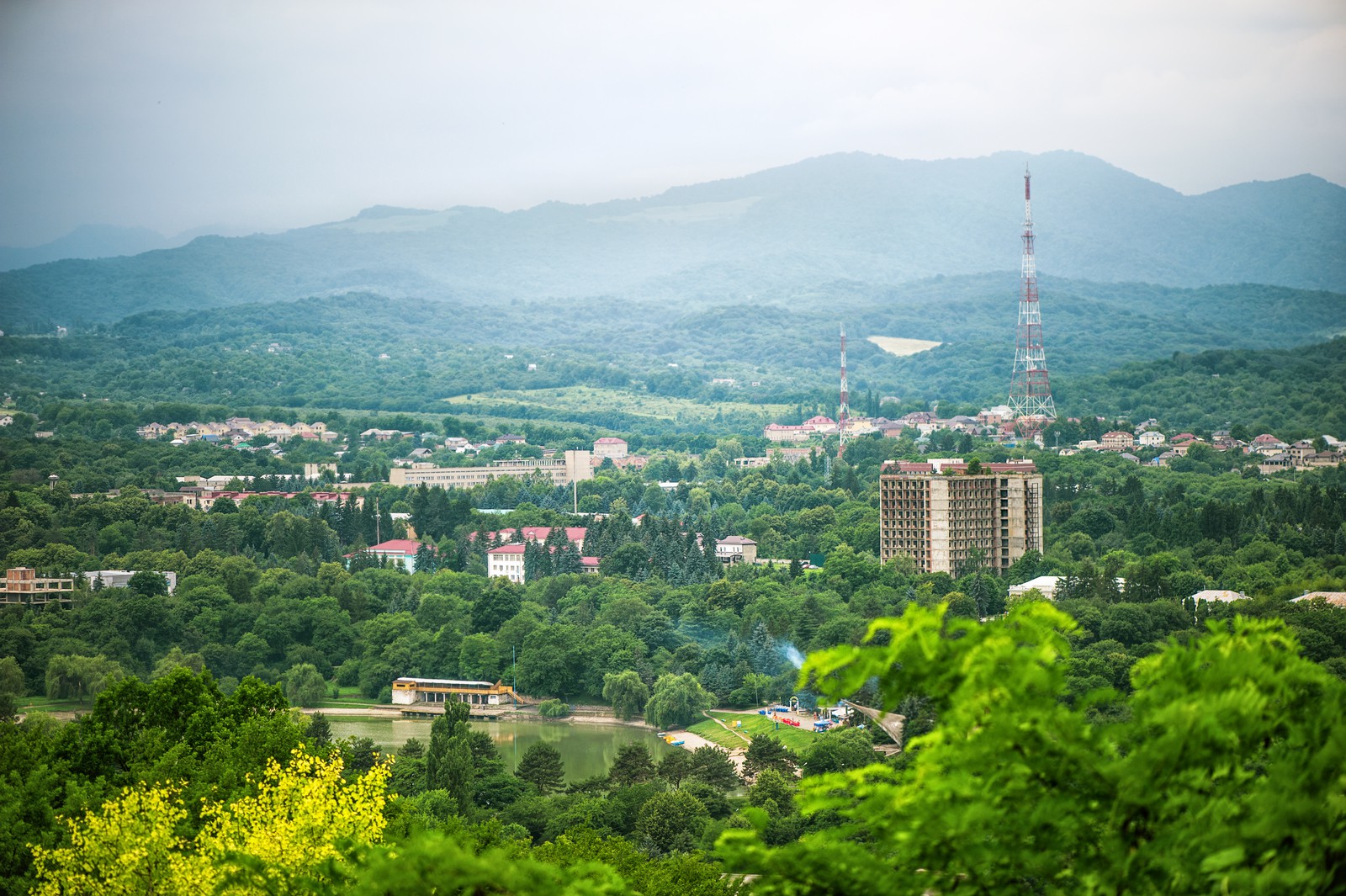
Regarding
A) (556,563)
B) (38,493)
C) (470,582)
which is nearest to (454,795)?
(470,582)

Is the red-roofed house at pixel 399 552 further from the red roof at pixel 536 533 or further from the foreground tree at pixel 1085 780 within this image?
the foreground tree at pixel 1085 780

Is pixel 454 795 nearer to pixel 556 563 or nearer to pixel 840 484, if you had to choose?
pixel 556 563

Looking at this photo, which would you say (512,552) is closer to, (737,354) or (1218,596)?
(1218,596)

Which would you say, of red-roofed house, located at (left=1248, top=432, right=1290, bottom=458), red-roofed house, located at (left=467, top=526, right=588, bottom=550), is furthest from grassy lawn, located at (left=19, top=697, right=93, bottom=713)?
red-roofed house, located at (left=1248, top=432, right=1290, bottom=458)

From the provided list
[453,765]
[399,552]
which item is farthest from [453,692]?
[399,552]

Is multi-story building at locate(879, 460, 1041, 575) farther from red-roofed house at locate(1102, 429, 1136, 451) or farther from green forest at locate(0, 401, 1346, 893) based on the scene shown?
red-roofed house at locate(1102, 429, 1136, 451)
